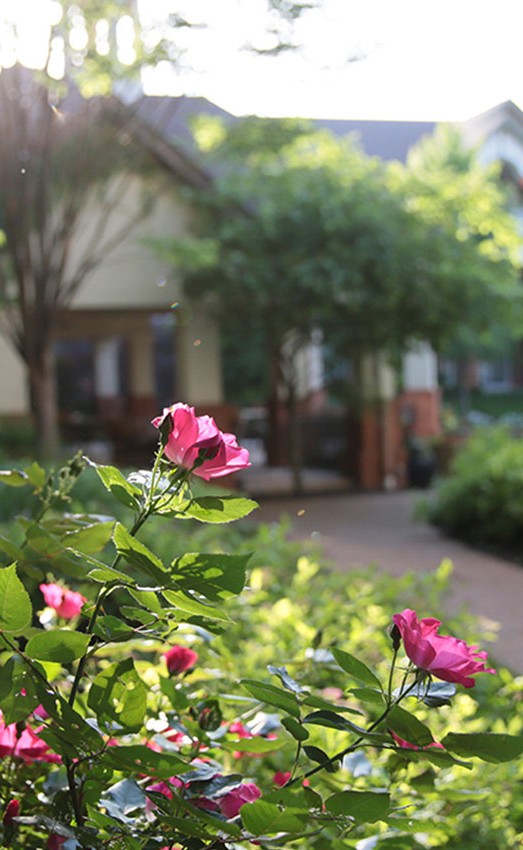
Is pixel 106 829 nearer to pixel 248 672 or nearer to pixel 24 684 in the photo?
pixel 24 684

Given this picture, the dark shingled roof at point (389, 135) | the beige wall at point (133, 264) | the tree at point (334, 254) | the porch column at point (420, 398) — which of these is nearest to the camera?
the tree at point (334, 254)

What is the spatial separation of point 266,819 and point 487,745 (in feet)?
0.67

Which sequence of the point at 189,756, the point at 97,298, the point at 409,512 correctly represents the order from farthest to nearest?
the point at 97,298 → the point at 409,512 → the point at 189,756

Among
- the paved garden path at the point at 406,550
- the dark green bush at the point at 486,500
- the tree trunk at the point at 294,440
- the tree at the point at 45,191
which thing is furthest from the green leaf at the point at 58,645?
the tree trunk at the point at 294,440

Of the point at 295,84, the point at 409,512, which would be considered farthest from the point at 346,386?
the point at 295,84

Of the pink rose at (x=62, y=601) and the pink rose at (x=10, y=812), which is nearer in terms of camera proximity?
the pink rose at (x=10, y=812)

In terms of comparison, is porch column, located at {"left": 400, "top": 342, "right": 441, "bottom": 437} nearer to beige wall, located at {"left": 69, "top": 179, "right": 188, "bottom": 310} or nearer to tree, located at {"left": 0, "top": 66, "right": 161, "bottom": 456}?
beige wall, located at {"left": 69, "top": 179, "right": 188, "bottom": 310}

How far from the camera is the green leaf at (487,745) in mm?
890

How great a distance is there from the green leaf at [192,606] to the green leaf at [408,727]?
0.20 metres

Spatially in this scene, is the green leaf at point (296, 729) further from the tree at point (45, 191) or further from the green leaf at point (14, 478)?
the tree at point (45, 191)

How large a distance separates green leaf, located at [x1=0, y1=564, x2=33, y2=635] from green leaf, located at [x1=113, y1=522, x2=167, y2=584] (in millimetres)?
96

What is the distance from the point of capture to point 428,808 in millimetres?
2045

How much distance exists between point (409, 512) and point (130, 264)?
4.81 meters

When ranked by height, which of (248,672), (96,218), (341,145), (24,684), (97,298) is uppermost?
(341,145)
